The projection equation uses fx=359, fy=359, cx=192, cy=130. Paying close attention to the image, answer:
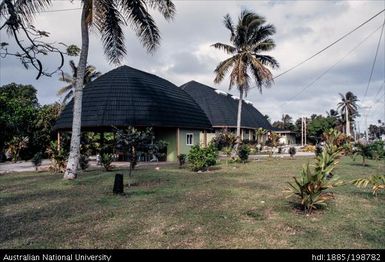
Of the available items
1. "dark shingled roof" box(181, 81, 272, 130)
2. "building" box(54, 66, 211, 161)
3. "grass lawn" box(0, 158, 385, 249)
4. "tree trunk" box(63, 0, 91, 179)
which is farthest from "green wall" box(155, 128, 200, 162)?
"grass lawn" box(0, 158, 385, 249)

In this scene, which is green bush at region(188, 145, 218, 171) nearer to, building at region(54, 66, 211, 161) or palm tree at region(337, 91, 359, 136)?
building at region(54, 66, 211, 161)

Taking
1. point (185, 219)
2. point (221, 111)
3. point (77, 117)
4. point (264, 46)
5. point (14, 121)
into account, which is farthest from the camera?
point (221, 111)

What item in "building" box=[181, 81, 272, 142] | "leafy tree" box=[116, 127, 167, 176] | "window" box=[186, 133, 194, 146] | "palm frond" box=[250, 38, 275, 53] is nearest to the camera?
"leafy tree" box=[116, 127, 167, 176]

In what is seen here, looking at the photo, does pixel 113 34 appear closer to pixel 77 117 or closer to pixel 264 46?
pixel 77 117

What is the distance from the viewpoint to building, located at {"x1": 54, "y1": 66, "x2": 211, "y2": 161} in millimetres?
24797

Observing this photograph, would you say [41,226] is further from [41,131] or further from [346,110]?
[346,110]

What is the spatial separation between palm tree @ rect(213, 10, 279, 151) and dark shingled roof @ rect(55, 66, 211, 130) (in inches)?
174

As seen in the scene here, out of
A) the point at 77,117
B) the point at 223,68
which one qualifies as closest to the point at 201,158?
the point at 77,117

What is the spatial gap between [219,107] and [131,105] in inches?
823

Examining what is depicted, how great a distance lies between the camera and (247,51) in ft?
93.4

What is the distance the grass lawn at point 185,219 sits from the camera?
6203 millimetres
